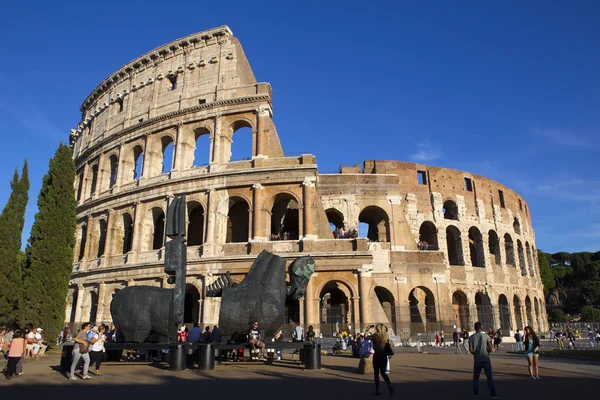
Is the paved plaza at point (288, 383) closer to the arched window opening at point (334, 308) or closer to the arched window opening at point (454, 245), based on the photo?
the arched window opening at point (334, 308)

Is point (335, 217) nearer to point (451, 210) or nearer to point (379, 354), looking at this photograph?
point (451, 210)

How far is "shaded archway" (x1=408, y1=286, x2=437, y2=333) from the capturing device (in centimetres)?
2019

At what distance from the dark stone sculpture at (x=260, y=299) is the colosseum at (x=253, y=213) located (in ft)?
24.8

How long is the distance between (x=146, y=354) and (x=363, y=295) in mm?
9719

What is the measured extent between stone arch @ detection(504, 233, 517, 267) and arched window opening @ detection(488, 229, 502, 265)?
115 cm

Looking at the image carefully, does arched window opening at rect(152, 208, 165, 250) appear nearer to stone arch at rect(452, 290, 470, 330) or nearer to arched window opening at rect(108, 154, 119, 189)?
arched window opening at rect(108, 154, 119, 189)

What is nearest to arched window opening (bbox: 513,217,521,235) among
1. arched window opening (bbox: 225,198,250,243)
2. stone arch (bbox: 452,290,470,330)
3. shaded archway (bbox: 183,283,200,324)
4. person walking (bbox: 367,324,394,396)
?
stone arch (bbox: 452,290,470,330)

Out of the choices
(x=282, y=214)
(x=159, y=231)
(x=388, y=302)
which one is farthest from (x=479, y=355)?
(x=159, y=231)

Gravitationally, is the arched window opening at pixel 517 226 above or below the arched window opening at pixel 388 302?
above

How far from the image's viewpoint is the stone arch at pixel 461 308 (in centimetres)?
2305

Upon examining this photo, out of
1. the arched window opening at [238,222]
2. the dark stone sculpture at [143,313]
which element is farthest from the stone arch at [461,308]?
the dark stone sculpture at [143,313]

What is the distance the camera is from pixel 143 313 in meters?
10.2

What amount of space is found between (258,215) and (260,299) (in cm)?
943

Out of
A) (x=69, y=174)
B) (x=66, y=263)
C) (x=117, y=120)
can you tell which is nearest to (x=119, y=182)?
(x=117, y=120)
